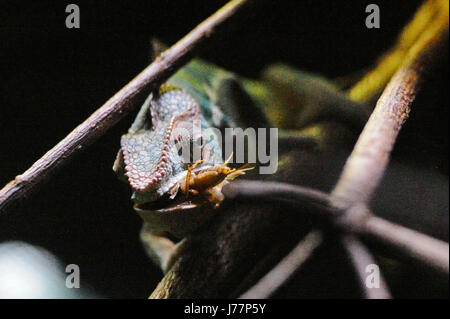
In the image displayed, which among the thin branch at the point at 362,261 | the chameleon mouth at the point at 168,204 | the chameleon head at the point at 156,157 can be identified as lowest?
the thin branch at the point at 362,261

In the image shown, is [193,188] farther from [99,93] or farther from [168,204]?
[99,93]

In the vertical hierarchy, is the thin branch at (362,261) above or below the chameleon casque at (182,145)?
below

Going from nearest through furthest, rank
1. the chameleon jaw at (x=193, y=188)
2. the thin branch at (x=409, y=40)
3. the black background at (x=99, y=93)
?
the chameleon jaw at (x=193, y=188)
the black background at (x=99, y=93)
the thin branch at (x=409, y=40)

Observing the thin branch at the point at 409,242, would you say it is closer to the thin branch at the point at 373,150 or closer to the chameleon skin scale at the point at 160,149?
the thin branch at the point at 373,150

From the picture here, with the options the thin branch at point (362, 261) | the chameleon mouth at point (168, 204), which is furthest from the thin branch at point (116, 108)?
the thin branch at point (362, 261)

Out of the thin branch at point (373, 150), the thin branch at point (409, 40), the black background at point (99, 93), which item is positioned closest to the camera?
the thin branch at point (373, 150)

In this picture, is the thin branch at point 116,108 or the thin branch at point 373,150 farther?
the thin branch at point 116,108

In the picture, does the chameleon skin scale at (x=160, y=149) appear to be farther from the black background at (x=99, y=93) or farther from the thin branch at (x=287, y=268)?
the thin branch at (x=287, y=268)

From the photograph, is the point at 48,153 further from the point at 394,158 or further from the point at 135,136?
the point at 394,158
